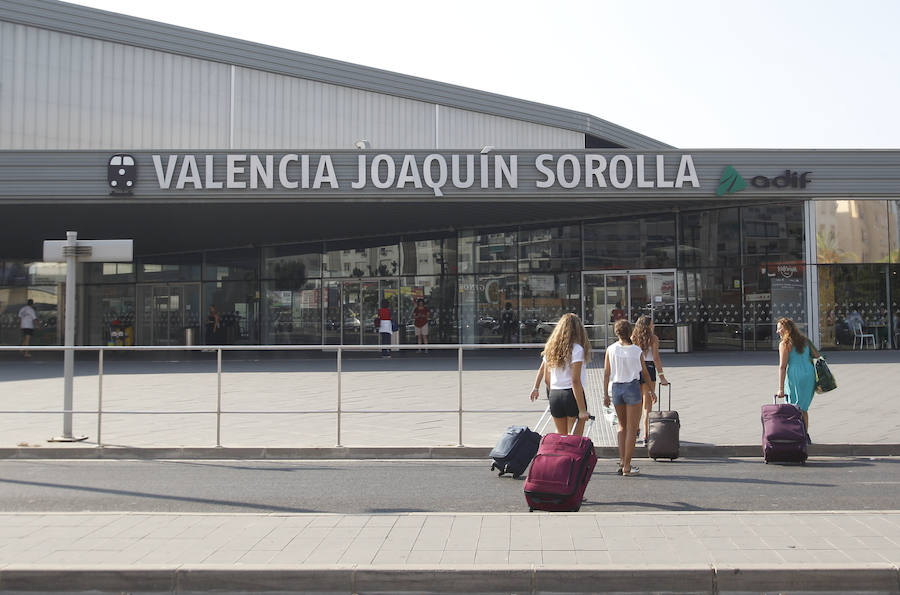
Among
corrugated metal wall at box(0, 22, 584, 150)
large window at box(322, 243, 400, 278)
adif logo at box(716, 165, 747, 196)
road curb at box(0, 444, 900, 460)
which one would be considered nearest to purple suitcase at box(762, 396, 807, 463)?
road curb at box(0, 444, 900, 460)

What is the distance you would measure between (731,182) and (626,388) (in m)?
14.5

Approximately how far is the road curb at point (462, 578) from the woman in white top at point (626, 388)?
3.72 meters

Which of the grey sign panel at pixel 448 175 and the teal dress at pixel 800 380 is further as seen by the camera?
the grey sign panel at pixel 448 175

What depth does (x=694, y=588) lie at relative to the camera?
4668 mm

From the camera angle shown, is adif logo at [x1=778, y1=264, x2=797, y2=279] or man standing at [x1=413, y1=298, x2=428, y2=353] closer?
adif logo at [x1=778, y1=264, x2=797, y2=279]

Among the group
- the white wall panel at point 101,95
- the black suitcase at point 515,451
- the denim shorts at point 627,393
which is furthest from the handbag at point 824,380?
the white wall panel at point 101,95

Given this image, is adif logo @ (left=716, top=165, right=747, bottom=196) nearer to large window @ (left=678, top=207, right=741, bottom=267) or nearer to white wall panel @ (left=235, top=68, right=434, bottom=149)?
large window @ (left=678, top=207, right=741, bottom=267)

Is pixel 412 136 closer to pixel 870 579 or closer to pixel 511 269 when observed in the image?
pixel 511 269

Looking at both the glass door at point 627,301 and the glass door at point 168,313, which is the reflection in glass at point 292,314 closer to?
the glass door at point 168,313

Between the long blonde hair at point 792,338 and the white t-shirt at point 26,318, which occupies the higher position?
the white t-shirt at point 26,318

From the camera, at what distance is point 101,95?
25.8 m

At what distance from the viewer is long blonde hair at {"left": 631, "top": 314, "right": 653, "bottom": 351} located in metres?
9.69

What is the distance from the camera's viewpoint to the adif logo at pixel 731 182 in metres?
21.2

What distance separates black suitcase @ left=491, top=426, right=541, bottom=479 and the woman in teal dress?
135 inches
